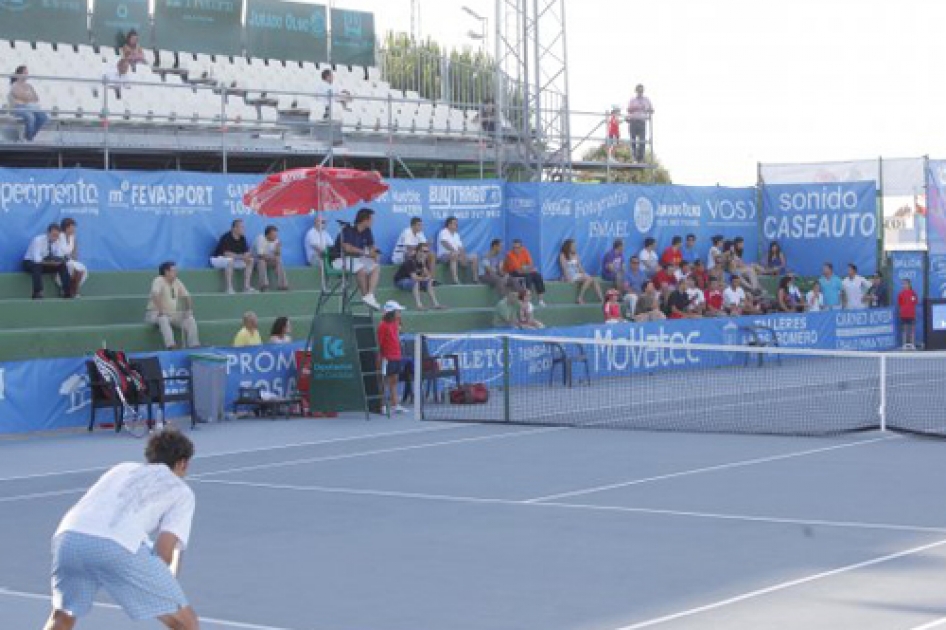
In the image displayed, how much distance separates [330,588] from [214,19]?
83.5 ft

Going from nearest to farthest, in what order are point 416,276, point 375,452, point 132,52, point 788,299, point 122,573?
point 122,573, point 375,452, point 416,276, point 132,52, point 788,299

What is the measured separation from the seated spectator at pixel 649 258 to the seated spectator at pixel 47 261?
44.6 ft

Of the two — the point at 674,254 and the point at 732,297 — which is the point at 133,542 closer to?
the point at 732,297

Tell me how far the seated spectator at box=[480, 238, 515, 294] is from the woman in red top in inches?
273

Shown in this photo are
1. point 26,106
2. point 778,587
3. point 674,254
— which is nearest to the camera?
point 778,587

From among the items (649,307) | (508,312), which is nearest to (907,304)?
(649,307)

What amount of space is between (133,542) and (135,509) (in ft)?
0.50

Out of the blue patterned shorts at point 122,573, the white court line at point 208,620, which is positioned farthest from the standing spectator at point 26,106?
the blue patterned shorts at point 122,573

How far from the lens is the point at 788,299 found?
37.7 m

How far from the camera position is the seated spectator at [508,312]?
101 feet

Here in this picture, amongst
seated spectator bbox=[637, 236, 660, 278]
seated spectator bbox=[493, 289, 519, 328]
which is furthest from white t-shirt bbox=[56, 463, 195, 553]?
seated spectator bbox=[637, 236, 660, 278]

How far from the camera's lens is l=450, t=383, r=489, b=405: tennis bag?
25781 mm

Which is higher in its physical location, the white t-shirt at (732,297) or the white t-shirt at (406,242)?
the white t-shirt at (406,242)

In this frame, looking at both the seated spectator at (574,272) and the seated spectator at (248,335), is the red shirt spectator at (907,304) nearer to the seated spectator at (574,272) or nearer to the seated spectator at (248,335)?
the seated spectator at (574,272)
